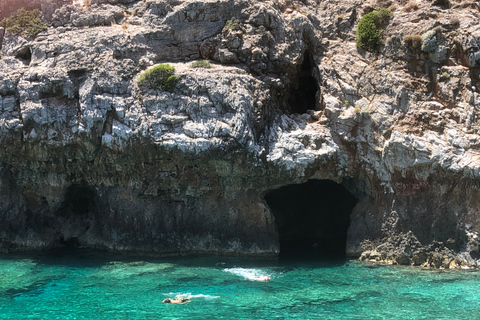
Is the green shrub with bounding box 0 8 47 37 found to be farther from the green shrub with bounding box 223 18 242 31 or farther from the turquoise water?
the turquoise water

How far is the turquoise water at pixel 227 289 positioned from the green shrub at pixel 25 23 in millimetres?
12504

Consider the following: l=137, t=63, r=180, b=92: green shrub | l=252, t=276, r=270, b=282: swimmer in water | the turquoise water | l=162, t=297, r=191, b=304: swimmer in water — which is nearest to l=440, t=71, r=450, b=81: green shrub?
the turquoise water

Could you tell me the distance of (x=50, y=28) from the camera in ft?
87.2

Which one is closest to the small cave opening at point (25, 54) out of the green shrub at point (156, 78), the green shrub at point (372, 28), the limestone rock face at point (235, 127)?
the limestone rock face at point (235, 127)

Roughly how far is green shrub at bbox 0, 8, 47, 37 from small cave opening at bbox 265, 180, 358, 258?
16.2m

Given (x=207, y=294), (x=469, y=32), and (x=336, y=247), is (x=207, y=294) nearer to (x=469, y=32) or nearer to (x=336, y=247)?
(x=336, y=247)

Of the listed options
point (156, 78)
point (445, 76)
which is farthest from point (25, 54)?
point (445, 76)

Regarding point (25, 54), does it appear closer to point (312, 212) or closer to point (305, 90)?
point (305, 90)

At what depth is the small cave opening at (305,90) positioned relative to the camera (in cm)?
2733

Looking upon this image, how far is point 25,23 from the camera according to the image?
26891 mm

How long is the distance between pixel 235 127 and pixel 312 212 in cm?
1092

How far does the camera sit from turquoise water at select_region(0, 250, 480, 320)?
55.4 ft

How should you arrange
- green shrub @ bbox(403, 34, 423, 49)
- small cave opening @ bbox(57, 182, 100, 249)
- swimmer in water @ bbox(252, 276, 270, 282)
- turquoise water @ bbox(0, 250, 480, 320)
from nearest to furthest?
turquoise water @ bbox(0, 250, 480, 320), swimmer in water @ bbox(252, 276, 270, 282), green shrub @ bbox(403, 34, 423, 49), small cave opening @ bbox(57, 182, 100, 249)

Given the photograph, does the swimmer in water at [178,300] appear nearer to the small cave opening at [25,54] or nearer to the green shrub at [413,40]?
the small cave opening at [25,54]
